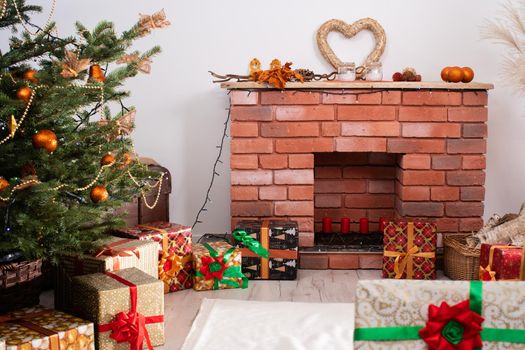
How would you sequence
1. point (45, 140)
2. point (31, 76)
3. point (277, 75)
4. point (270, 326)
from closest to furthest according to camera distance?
point (45, 140) < point (31, 76) < point (270, 326) < point (277, 75)

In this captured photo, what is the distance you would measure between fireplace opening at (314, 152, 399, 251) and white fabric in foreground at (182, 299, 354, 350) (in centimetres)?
99

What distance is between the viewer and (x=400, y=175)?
359 cm

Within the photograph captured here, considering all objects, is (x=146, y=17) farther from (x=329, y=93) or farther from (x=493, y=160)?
(x=493, y=160)

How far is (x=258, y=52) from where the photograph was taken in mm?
3744

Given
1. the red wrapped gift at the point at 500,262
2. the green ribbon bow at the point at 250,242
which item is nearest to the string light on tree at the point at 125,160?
the green ribbon bow at the point at 250,242

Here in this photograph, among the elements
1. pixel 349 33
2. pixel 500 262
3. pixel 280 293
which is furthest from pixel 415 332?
pixel 349 33

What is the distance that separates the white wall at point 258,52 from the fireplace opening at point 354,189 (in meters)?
0.50

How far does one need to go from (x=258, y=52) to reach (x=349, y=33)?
0.49 metres

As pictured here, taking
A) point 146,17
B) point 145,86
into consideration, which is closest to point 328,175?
point 145,86

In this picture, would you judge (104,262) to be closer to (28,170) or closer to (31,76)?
(28,170)

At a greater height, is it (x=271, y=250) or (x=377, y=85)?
(x=377, y=85)

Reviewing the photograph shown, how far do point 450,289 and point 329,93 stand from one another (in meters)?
1.96

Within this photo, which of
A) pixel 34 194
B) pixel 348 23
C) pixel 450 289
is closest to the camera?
pixel 450 289

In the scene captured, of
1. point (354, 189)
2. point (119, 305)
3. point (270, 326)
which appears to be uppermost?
point (354, 189)
